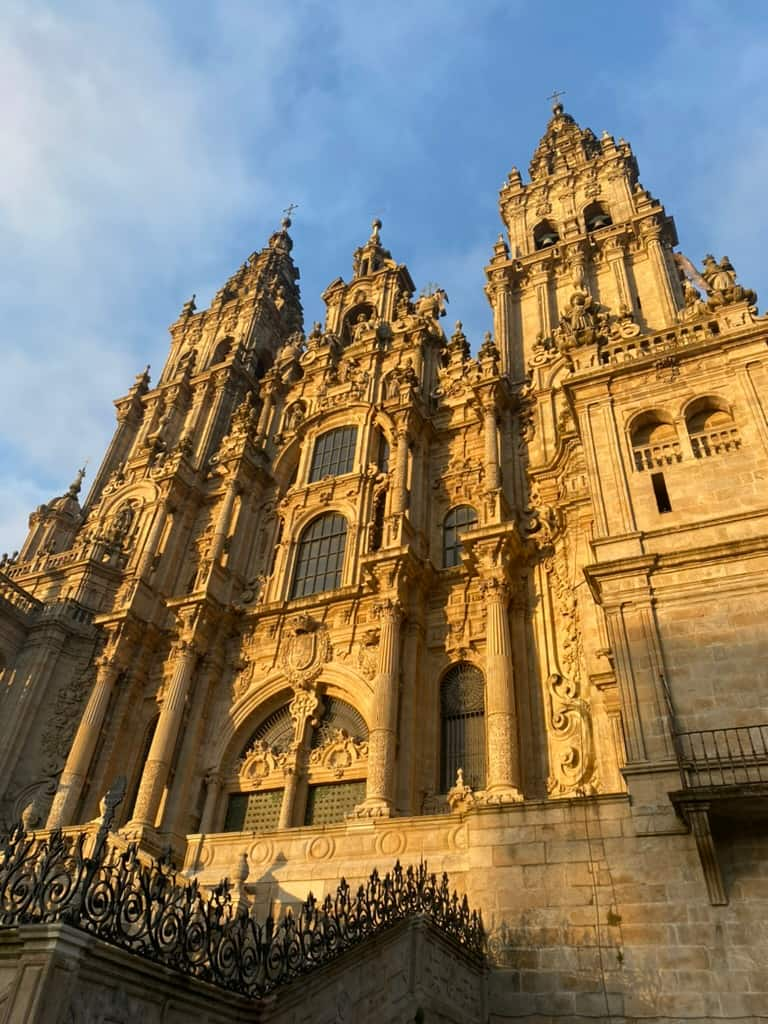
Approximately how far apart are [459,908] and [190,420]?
88.6 feet

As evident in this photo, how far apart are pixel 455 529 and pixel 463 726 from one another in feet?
20.9

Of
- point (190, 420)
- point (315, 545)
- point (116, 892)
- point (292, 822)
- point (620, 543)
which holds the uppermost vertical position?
point (190, 420)

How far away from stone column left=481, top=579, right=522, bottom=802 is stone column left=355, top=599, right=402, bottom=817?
2.21m

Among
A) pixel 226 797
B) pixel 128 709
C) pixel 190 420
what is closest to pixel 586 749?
pixel 226 797

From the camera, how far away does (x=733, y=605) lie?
36.2 feet

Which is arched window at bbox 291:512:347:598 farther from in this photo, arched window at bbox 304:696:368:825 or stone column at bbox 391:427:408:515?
arched window at bbox 304:696:368:825

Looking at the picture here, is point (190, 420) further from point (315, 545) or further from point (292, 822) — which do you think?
point (292, 822)

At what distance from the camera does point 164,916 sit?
243 inches

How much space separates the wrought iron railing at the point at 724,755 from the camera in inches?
365

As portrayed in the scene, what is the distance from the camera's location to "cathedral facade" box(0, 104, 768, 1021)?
9328 mm

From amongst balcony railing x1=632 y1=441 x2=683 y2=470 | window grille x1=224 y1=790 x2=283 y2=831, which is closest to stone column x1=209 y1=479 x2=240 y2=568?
window grille x1=224 y1=790 x2=283 y2=831

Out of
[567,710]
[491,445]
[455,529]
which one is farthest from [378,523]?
[567,710]

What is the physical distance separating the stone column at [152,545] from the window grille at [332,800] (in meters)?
10.2

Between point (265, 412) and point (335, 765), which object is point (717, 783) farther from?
point (265, 412)
